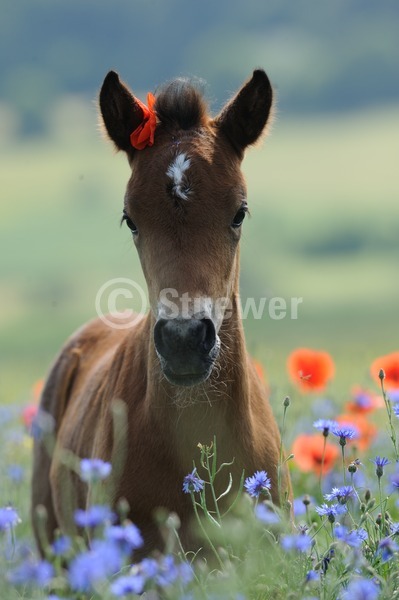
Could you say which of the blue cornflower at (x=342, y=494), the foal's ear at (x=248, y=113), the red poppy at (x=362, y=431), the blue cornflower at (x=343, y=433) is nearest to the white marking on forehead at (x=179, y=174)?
the foal's ear at (x=248, y=113)

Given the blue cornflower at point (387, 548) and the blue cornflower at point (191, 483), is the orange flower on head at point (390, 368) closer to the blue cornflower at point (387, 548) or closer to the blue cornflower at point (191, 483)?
the blue cornflower at point (191, 483)

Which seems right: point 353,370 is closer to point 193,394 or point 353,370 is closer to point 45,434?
point 45,434

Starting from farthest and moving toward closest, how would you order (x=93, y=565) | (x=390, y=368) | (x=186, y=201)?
1. (x=390, y=368)
2. (x=186, y=201)
3. (x=93, y=565)

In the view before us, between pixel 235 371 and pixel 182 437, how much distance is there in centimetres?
40

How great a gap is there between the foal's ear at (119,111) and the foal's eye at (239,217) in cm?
75

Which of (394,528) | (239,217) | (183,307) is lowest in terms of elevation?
(394,528)

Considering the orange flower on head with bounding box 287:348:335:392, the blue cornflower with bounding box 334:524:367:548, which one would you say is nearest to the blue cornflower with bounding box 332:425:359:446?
the blue cornflower with bounding box 334:524:367:548

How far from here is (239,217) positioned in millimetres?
4203

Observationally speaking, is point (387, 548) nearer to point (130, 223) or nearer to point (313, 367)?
point (130, 223)

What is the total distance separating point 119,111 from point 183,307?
56.3 inches

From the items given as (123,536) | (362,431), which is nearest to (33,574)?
(123,536)

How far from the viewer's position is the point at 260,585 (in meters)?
2.91

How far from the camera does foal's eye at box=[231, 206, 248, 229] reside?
416cm

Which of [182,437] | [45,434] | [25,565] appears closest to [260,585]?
[25,565]
